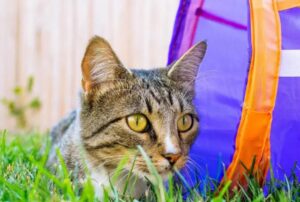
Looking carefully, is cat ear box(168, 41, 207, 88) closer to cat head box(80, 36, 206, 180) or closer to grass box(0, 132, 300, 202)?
cat head box(80, 36, 206, 180)

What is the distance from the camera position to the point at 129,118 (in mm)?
1957

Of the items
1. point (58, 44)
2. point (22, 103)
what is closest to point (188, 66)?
point (58, 44)

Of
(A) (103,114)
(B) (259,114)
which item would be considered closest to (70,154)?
(A) (103,114)

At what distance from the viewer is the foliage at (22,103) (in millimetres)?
5180

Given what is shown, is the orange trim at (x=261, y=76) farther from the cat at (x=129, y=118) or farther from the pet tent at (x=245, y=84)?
the cat at (x=129, y=118)

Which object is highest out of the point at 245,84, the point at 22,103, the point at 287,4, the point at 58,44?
the point at 287,4

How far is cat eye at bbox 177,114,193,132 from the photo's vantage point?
81.0 inches

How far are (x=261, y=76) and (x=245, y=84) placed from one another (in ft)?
0.38

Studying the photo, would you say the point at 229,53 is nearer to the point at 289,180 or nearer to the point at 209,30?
the point at 209,30

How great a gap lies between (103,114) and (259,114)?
0.54 m

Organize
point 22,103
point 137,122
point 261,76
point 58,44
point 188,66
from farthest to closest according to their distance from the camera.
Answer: point 22,103 < point 58,44 < point 188,66 < point 137,122 < point 261,76

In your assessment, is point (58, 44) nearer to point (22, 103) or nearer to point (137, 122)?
point (22, 103)

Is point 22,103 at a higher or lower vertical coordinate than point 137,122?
lower

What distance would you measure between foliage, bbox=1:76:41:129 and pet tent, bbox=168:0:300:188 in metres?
2.90
